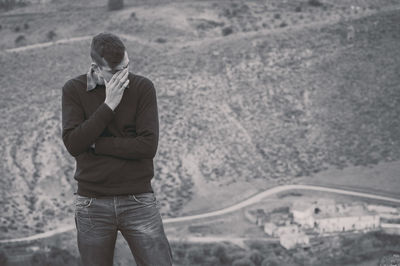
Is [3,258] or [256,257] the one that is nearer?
[256,257]

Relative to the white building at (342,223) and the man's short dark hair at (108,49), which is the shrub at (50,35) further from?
the man's short dark hair at (108,49)

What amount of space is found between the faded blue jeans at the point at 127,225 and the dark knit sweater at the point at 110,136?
0.08 meters

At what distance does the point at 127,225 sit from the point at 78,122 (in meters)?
0.87

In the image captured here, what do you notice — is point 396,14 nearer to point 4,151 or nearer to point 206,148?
point 206,148

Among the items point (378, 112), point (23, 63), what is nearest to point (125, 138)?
point (378, 112)

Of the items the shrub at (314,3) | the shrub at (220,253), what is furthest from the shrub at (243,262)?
the shrub at (314,3)

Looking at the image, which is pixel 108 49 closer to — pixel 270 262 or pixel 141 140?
pixel 141 140

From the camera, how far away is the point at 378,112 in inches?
1268

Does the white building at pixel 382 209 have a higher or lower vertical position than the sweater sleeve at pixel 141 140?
lower

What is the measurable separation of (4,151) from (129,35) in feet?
40.4

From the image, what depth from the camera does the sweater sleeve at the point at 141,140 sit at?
464cm

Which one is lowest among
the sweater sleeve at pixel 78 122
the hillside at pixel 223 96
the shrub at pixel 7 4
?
the hillside at pixel 223 96

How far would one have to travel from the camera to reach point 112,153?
4664mm

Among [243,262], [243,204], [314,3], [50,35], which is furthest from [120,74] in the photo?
[314,3]
